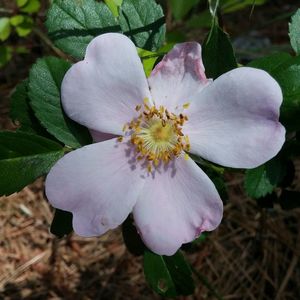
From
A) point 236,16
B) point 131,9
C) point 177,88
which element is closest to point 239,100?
point 177,88

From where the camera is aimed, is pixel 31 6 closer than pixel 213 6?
No

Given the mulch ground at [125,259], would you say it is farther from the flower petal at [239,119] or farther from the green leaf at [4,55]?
the flower petal at [239,119]

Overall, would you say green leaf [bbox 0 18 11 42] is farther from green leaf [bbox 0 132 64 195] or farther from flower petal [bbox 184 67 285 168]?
flower petal [bbox 184 67 285 168]

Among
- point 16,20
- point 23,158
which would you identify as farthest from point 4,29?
point 23,158

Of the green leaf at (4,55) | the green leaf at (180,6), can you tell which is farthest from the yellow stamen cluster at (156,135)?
the green leaf at (4,55)

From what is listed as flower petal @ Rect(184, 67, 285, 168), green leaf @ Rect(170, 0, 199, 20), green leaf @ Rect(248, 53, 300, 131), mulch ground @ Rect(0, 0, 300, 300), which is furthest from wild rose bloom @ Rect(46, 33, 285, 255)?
mulch ground @ Rect(0, 0, 300, 300)

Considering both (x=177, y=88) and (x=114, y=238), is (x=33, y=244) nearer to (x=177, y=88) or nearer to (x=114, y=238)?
(x=114, y=238)

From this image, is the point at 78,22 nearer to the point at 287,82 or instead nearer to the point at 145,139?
the point at 145,139
